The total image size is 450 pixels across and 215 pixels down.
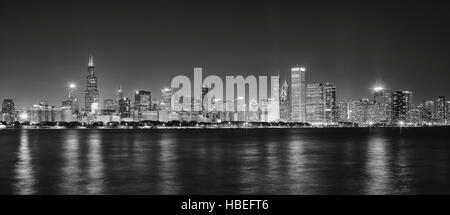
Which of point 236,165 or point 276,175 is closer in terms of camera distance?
point 276,175

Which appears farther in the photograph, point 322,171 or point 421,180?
point 322,171

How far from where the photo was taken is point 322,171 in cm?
Answer: 3206

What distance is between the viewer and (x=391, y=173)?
3091cm

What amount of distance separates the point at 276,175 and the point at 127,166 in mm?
12466
